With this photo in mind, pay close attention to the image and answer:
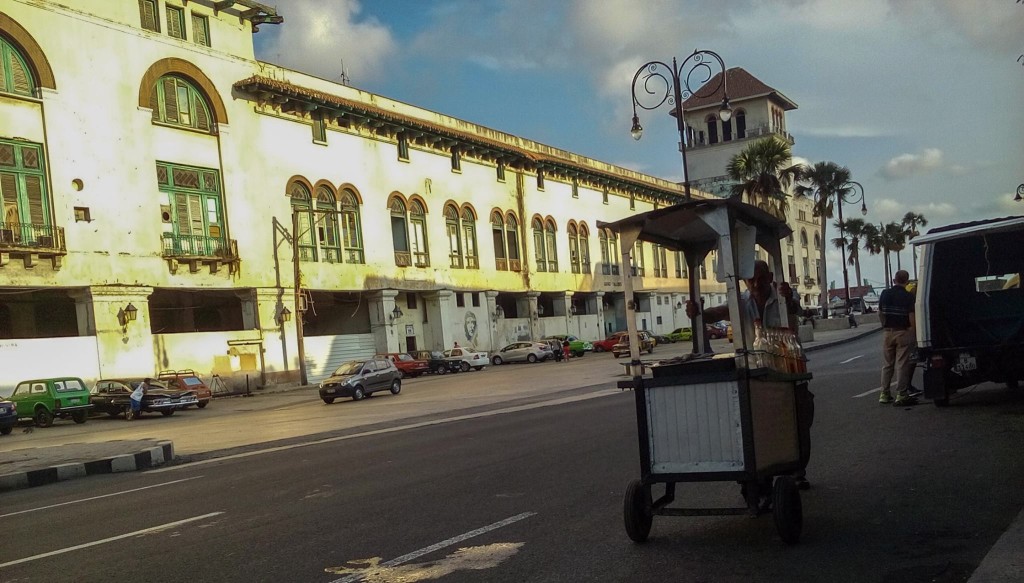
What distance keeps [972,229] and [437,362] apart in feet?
123

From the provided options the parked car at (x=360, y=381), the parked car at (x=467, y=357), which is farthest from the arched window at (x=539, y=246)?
the parked car at (x=360, y=381)

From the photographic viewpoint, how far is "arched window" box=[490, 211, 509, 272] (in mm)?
56344

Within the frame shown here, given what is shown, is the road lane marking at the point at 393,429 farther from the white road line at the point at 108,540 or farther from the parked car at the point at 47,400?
the parked car at the point at 47,400

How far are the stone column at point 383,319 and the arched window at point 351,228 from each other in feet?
7.70

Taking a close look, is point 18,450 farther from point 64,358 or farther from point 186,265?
point 186,265

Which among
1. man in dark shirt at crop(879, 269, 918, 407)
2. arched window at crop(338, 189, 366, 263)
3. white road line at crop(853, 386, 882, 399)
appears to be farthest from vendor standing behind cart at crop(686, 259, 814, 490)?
arched window at crop(338, 189, 366, 263)

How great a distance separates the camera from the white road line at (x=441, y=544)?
559cm

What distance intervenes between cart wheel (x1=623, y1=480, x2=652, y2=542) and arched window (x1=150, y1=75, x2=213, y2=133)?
35.1 meters

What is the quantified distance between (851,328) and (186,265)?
1531 inches

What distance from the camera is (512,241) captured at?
191 feet

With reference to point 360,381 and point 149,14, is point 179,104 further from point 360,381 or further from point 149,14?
point 360,381

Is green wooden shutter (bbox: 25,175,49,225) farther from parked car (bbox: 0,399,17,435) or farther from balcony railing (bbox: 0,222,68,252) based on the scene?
parked car (bbox: 0,399,17,435)

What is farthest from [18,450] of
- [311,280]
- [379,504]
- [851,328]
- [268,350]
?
[851,328]

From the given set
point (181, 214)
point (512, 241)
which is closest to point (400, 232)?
point (512, 241)
